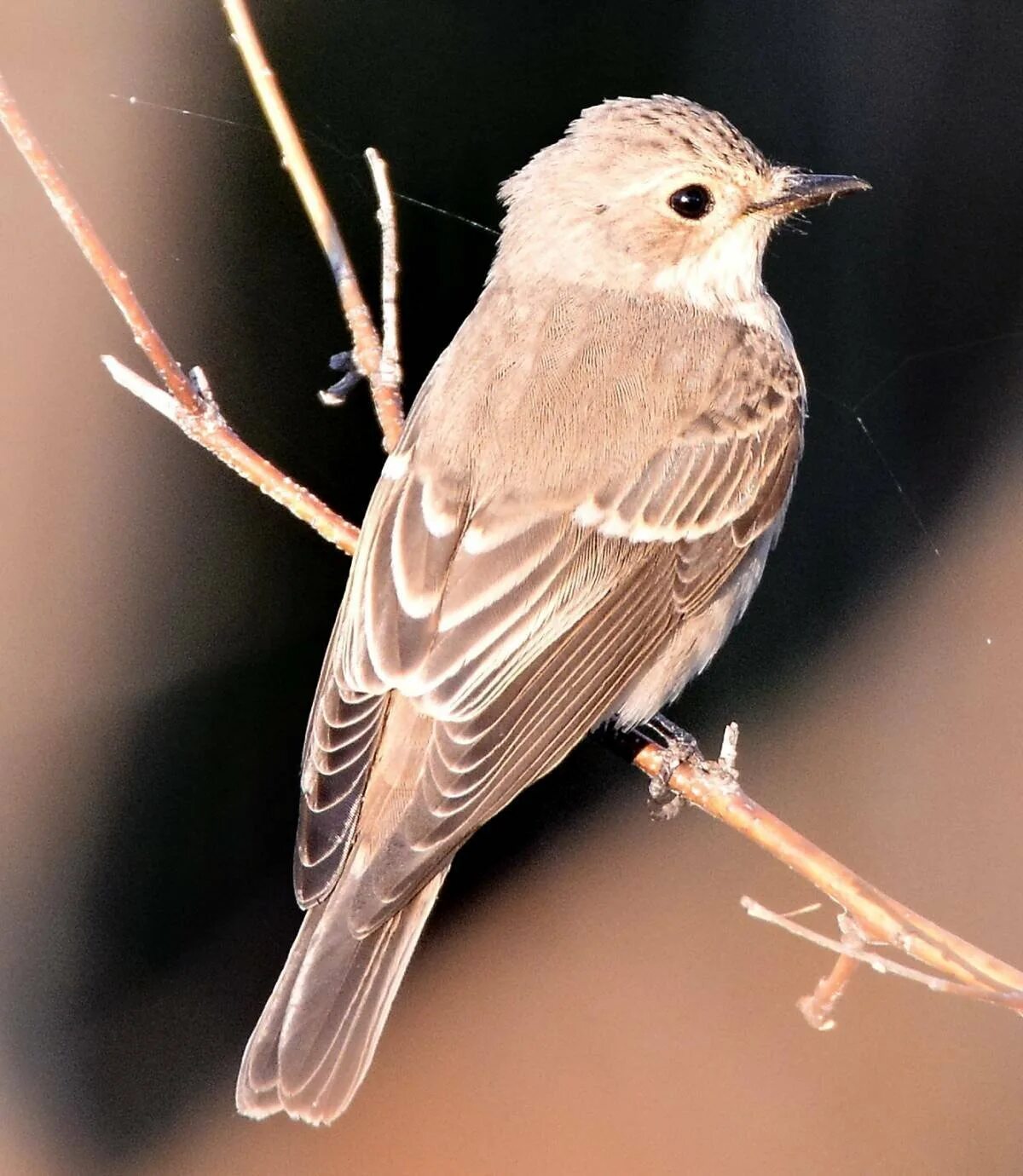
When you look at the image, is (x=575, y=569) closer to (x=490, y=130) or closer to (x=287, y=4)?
(x=490, y=130)

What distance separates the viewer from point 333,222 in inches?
83.8

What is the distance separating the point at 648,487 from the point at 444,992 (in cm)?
80

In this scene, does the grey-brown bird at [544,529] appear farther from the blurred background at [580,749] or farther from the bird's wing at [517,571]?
the blurred background at [580,749]

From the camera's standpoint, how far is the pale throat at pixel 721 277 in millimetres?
2367

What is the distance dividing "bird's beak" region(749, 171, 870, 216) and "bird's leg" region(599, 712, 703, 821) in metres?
0.78

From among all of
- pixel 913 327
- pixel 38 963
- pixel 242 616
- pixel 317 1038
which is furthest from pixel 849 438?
pixel 38 963

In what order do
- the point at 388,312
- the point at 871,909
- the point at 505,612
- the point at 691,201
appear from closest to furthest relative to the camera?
1. the point at 871,909
2. the point at 505,612
3. the point at 388,312
4. the point at 691,201

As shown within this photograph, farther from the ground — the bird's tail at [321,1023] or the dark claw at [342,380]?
the dark claw at [342,380]

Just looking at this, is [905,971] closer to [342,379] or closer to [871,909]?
[871,909]

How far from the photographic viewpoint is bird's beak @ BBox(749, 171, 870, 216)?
86.7 inches

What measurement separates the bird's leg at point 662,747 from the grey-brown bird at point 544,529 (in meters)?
0.04

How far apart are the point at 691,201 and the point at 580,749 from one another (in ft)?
2.93

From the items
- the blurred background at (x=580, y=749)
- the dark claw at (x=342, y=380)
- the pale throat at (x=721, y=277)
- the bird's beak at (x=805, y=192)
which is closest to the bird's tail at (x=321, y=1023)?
the blurred background at (x=580, y=749)

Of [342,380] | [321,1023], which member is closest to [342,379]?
[342,380]
